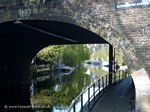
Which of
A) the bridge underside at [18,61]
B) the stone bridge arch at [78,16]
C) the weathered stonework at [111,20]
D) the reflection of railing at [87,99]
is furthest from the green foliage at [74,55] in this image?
the weathered stonework at [111,20]

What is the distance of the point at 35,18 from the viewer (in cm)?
1269

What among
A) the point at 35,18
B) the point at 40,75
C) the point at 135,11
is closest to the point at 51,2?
the point at 35,18

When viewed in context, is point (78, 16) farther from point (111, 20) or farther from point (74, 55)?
point (74, 55)

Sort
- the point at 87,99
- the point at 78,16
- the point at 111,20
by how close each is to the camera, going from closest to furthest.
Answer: the point at 111,20 < the point at 78,16 < the point at 87,99

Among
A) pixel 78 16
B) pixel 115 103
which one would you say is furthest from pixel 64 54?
pixel 78 16

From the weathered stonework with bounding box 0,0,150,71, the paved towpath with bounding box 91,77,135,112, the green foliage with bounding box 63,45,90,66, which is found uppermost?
the weathered stonework with bounding box 0,0,150,71

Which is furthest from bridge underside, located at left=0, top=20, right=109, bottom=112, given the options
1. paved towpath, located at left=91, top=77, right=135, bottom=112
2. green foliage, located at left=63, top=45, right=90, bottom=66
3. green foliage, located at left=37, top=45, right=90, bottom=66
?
green foliage, located at left=63, top=45, right=90, bottom=66

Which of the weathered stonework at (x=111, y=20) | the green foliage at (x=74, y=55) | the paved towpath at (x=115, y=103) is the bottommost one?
the green foliage at (x=74, y=55)

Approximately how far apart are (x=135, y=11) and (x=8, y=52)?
56.5ft

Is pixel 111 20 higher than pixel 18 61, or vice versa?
pixel 111 20

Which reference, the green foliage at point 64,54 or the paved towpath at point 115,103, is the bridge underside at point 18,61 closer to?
the paved towpath at point 115,103

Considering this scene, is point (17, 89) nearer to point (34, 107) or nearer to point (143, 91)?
point (34, 107)

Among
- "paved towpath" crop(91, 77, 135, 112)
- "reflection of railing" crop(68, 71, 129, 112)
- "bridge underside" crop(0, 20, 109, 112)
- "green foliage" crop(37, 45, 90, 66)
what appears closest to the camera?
"reflection of railing" crop(68, 71, 129, 112)

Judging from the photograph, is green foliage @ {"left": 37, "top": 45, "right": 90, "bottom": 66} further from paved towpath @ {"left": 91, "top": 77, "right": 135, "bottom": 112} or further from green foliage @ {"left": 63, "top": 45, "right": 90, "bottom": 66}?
paved towpath @ {"left": 91, "top": 77, "right": 135, "bottom": 112}
